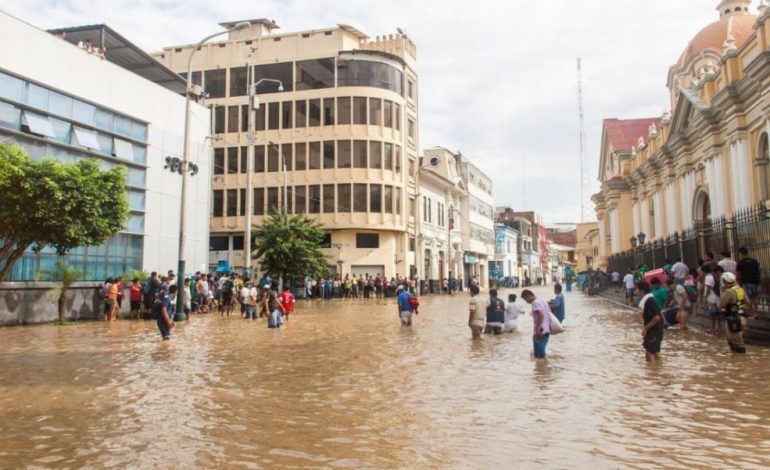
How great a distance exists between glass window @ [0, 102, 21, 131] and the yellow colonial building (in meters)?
23.0

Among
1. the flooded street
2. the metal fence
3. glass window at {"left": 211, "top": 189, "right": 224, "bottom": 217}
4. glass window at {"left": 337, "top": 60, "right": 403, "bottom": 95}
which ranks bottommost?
the flooded street

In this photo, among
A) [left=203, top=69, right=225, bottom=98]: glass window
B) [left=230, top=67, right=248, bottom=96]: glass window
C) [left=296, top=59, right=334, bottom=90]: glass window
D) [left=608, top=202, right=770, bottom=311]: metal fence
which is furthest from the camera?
[left=203, top=69, right=225, bottom=98]: glass window

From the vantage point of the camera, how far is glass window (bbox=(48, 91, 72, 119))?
23.0 meters

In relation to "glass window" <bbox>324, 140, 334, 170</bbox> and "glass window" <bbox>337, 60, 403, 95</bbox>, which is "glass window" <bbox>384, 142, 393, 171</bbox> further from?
"glass window" <bbox>337, 60, 403, 95</bbox>

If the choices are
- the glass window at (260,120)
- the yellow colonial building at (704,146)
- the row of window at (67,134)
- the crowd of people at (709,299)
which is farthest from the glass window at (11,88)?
the glass window at (260,120)

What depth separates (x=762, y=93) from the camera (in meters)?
22.1

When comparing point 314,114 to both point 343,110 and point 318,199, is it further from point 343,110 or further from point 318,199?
point 318,199

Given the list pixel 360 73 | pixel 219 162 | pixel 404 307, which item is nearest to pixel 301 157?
pixel 219 162

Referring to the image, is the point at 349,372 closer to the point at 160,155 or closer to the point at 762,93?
the point at 762,93

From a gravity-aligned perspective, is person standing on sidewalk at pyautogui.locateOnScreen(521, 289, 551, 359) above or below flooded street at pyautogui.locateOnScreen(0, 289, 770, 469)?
above

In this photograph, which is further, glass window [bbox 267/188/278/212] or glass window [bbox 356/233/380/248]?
glass window [bbox 267/188/278/212]

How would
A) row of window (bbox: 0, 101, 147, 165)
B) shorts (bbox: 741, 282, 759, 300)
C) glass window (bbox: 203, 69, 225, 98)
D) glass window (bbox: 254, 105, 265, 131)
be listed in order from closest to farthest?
shorts (bbox: 741, 282, 759, 300) → row of window (bbox: 0, 101, 147, 165) → glass window (bbox: 254, 105, 265, 131) → glass window (bbox: 203, 69, 225, 98)

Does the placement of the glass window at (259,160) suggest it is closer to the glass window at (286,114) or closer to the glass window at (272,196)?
the glass window at (272,196)

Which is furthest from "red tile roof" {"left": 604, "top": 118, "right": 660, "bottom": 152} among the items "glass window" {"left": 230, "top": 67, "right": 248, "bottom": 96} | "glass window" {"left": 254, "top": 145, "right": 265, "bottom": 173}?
"glass window" {"left": 230, "top": 67, "right": 248, "bottom": 96}
